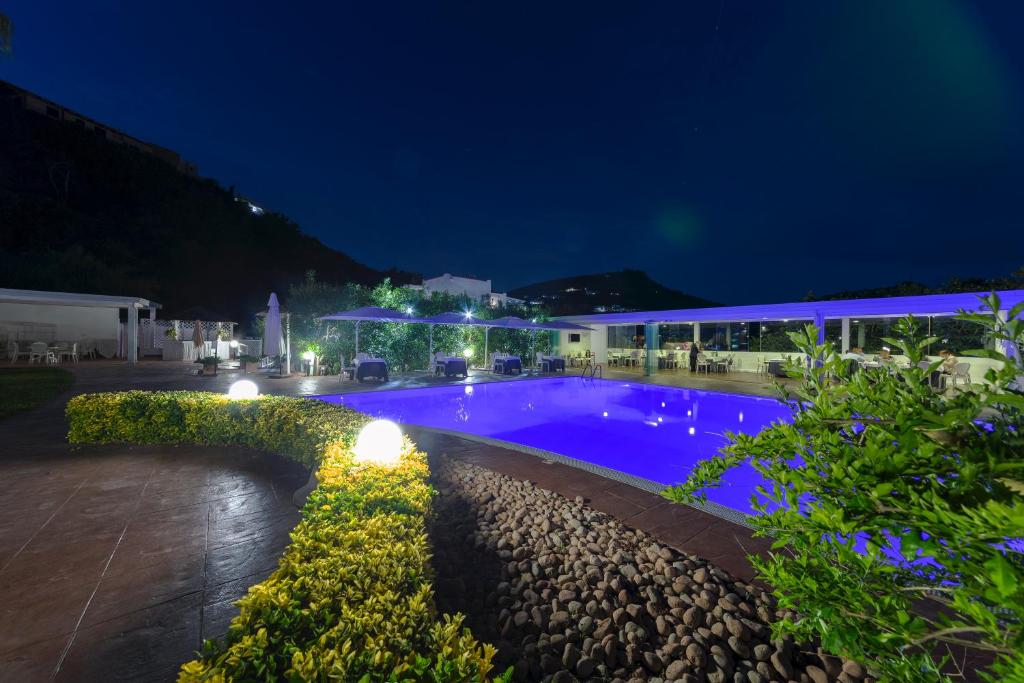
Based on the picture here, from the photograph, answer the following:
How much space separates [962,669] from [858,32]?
71.6 ft

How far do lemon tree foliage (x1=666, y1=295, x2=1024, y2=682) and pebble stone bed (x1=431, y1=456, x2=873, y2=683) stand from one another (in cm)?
111

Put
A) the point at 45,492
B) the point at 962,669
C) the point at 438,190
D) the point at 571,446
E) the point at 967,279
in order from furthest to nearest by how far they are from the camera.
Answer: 1. the point at 438,190
2. the point at 967,279
3. the point at 571,446
4. the point at 45,492
5. the point at 962,669

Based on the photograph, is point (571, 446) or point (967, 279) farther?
point (967, 279)

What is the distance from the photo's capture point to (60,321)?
18.6 meters

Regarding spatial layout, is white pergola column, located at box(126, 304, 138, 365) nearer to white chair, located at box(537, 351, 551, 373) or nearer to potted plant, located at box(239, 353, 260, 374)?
potted plant, located at box(239, 353, 260, 374)

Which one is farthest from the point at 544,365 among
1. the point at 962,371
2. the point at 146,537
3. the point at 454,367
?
the point at 146,537

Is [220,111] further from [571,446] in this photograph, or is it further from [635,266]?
[571,446]

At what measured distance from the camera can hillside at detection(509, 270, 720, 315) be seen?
6091cm

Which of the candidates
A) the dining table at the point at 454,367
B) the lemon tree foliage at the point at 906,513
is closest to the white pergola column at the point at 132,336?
the dining table at the point at 454,367

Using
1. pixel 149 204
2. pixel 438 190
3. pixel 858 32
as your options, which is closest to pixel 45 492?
pixel 858 32

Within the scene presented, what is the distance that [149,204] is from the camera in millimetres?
42344

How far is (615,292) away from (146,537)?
64.0 meters

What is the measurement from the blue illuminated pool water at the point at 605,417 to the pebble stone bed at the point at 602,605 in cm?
287

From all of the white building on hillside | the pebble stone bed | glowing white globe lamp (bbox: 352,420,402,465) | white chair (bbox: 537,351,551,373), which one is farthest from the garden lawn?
the white building on hillside
